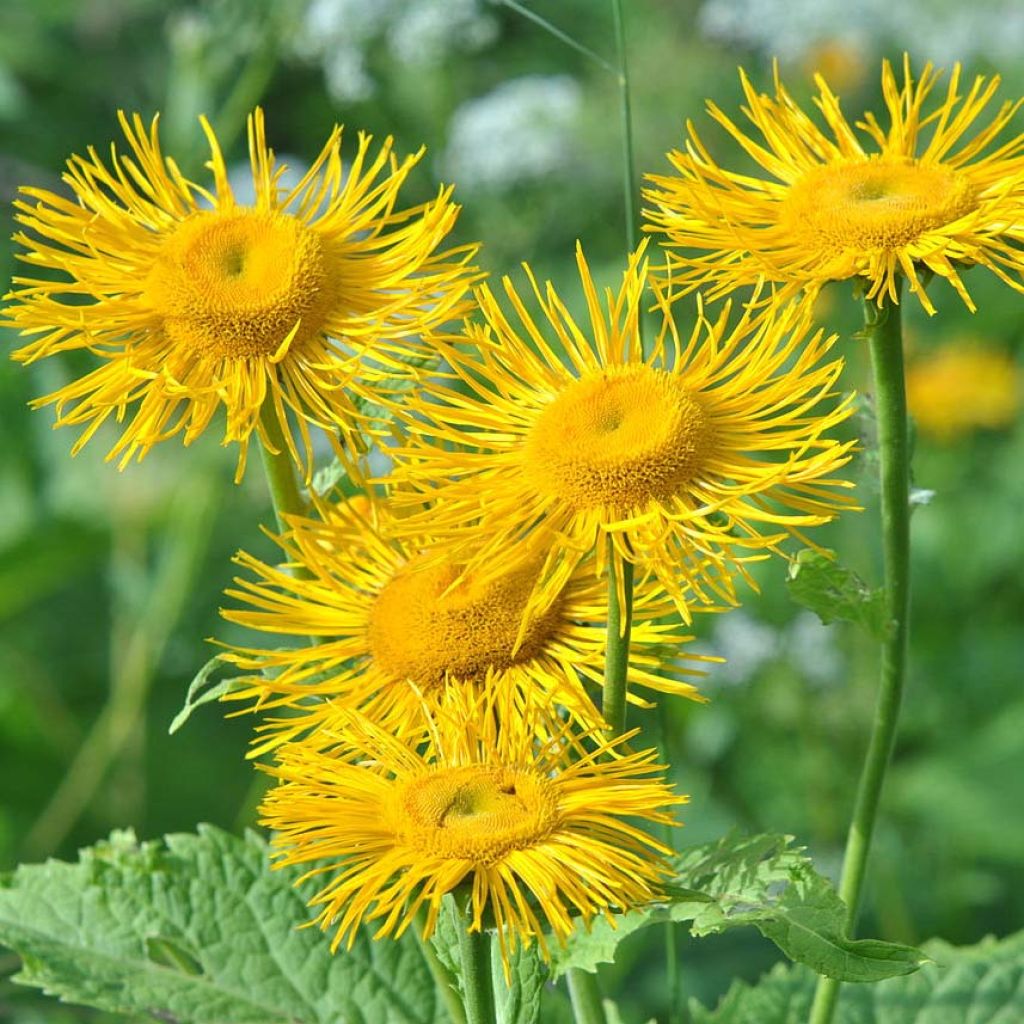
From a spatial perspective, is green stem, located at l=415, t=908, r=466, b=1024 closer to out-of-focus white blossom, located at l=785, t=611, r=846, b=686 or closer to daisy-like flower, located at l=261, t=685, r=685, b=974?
daisy-like flower, located at l=261, t=685, r=685, b=974

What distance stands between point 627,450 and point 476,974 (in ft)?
0.88

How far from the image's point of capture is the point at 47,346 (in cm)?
91

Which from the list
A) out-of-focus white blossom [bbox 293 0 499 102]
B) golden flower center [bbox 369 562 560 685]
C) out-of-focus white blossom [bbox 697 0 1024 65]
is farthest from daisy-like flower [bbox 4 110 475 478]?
out-of-focus white blossom [bbox 697 0 1024 65]

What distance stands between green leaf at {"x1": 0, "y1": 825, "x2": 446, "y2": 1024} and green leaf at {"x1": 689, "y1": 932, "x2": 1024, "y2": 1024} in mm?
256

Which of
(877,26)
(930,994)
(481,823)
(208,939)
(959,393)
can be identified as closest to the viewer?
(481,823)

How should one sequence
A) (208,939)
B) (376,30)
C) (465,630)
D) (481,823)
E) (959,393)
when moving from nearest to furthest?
(481,823) < (465,630) < (208,939) < (376,30) < (959,393)

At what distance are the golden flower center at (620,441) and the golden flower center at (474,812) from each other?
0.15 metres

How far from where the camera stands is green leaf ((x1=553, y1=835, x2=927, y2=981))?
0.77 metres

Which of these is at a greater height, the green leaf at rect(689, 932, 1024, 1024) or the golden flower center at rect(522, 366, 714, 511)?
the golden flower center at rect(522, 366, 714, 511)

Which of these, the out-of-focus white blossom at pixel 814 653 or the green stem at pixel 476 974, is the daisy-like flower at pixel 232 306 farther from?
the out-of-focus white blossom at pixel 814 653

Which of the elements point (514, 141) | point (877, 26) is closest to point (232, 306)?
point (514, 141)

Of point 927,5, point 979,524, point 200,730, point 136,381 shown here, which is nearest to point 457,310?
point 136,381

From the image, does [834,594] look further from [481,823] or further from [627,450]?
[481,823]

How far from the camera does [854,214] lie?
908 millimetres
